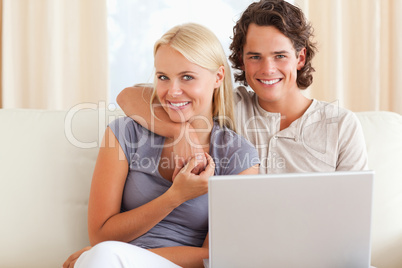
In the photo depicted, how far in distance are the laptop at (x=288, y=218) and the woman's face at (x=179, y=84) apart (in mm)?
449

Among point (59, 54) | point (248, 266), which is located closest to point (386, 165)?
point (248, 266)

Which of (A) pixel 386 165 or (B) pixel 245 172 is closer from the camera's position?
(B) pixel 245 172

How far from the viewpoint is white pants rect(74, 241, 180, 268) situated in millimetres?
987

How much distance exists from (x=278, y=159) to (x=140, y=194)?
1.59ft

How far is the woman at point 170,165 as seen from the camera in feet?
4.21

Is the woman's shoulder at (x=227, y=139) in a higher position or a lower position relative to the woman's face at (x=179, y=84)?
lower

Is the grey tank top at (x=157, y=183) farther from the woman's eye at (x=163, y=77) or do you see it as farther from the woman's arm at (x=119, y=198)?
the woman's eye at (x=163, y=77)

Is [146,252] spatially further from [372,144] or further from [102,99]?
[102,99]

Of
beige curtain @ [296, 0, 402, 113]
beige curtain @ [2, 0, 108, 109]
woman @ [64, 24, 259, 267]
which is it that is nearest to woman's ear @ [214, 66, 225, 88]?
woman @ [64, 24, 259, 267]

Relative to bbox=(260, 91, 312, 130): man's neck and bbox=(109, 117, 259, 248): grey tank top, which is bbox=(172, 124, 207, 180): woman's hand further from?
bbox=(260, 91, 312, 130): man's neck

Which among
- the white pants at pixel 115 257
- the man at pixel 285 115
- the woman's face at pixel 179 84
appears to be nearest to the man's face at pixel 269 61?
the man at pixel 285 115

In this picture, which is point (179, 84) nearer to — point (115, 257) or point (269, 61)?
point (269, 61)

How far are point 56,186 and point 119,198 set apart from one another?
0.29 m

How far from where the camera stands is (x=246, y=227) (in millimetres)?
956
